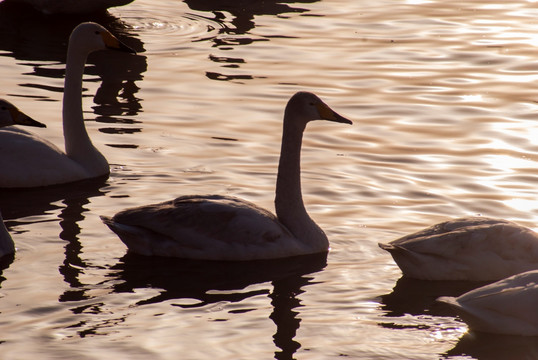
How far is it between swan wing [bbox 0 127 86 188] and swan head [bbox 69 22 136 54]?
4.53 ft

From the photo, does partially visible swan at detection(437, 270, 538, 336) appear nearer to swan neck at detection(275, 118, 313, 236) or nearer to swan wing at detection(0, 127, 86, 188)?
swan neck at detection(275, 118, 313, 236)

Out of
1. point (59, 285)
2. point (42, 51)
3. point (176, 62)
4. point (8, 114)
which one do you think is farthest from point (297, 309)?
point (42, 51)

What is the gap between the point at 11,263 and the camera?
355 inches

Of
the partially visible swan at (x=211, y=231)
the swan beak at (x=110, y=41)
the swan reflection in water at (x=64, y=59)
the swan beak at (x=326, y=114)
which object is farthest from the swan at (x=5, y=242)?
the swan reflection in water at (x=64, y=59)

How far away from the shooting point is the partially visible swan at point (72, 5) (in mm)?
19263

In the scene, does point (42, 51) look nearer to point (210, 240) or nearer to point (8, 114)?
point (8, 114)

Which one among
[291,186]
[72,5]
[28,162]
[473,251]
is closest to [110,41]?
[28,162]

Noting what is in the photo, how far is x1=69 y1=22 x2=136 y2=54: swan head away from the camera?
40.2 ft

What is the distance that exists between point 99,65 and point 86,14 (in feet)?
11.4

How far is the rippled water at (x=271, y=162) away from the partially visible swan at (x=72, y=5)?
0.92 feet

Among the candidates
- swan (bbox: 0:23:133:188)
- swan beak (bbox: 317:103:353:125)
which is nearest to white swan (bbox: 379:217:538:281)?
swan beak (bbox: 317:103:353:125)

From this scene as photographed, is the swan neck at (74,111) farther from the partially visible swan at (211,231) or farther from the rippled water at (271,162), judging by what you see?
the partially visible swan at (211,231)

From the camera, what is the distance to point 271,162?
12.0 metres

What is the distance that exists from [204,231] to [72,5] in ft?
36.0
